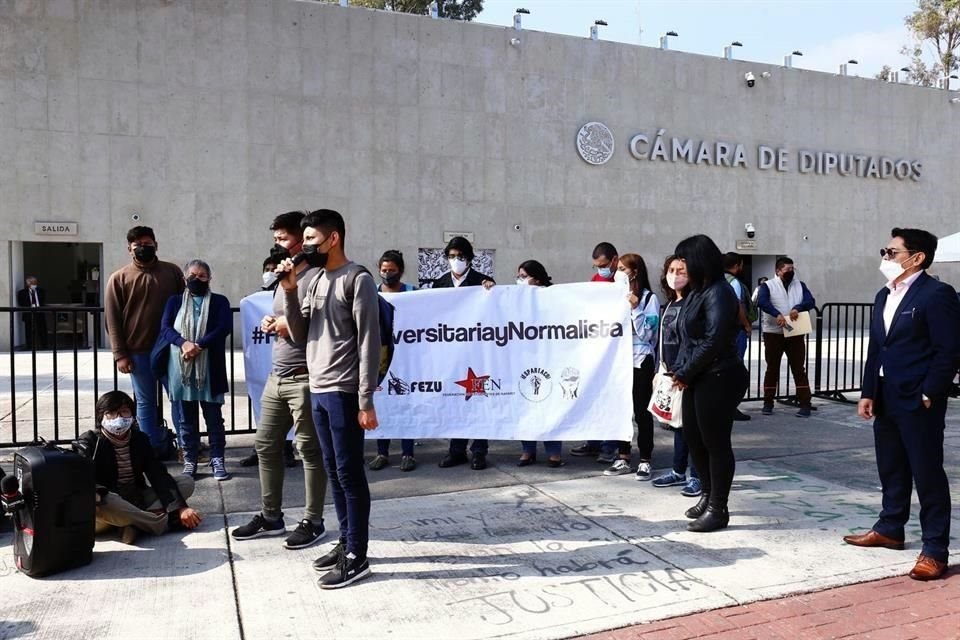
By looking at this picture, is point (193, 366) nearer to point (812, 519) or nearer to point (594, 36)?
point (812, 519)

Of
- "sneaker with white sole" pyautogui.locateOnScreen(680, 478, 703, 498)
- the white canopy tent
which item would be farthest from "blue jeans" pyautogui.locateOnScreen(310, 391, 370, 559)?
the white canopy tent

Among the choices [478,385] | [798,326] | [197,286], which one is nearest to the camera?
[197,286]

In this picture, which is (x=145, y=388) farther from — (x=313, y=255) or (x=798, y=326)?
(x=798, y=326)

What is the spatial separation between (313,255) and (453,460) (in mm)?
3219

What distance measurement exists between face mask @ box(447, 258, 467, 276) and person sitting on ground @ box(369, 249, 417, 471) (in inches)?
17.5

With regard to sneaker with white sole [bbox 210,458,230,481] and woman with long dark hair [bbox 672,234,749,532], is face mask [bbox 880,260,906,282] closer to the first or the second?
woman with long dark hair [bbox 672,234,749,532]

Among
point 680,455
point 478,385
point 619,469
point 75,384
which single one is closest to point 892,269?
point 680,455

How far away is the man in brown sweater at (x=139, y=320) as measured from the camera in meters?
6.54

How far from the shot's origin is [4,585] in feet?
14.0

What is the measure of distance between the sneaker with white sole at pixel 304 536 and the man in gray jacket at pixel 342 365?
1.42 ft

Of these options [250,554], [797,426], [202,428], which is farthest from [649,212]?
[250,554]

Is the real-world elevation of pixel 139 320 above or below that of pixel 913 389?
above

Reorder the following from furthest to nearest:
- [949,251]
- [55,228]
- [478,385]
Result: [55,228]
[949,251]
[478,385]

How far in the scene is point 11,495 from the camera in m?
4.36
